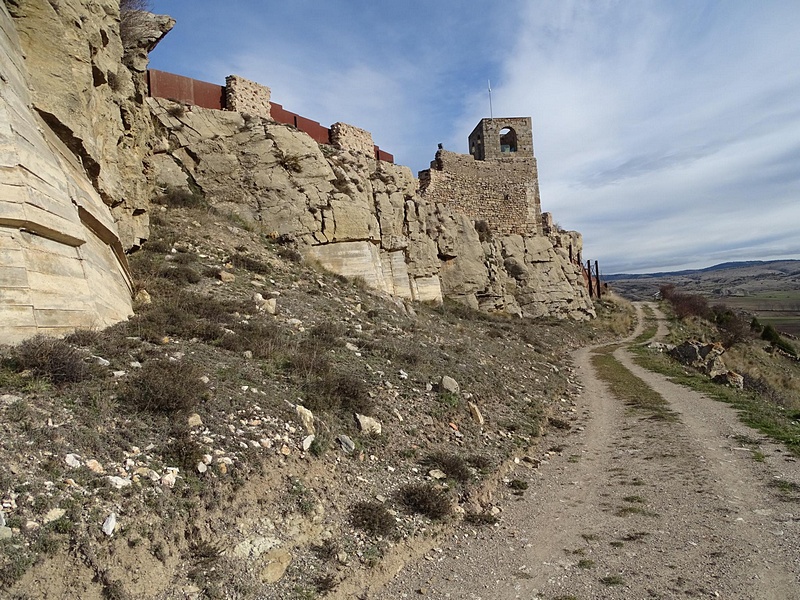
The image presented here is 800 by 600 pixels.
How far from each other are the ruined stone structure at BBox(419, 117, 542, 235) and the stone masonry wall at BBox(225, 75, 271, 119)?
13.5 metres

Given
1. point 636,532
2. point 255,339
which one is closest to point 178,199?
point 255,339

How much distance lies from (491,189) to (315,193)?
17588 millimetres

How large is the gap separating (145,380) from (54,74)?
673 cm

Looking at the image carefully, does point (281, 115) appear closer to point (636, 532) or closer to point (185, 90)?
point (185, 90)

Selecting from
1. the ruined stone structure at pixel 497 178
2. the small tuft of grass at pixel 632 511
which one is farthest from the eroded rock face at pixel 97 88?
the ruined stone structure at pixel 497 178

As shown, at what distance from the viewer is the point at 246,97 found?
2106 cm

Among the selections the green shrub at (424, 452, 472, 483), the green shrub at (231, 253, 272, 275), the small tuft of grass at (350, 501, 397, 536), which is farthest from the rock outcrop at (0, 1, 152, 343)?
the green shrub at (424, 452, 472, 483)

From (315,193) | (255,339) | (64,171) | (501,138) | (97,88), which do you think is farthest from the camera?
(501,138)

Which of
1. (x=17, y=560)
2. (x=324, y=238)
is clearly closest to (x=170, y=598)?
(x=17, y=560)

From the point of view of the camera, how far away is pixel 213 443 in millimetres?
5977

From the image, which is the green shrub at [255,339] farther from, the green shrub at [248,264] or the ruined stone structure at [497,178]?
the ruined stone structure at [497,178]

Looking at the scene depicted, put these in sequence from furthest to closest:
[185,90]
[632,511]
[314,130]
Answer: [314,130], [185,90], [632,511]

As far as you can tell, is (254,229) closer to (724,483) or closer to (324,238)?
(324,238)

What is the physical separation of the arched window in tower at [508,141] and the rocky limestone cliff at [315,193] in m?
10.7
